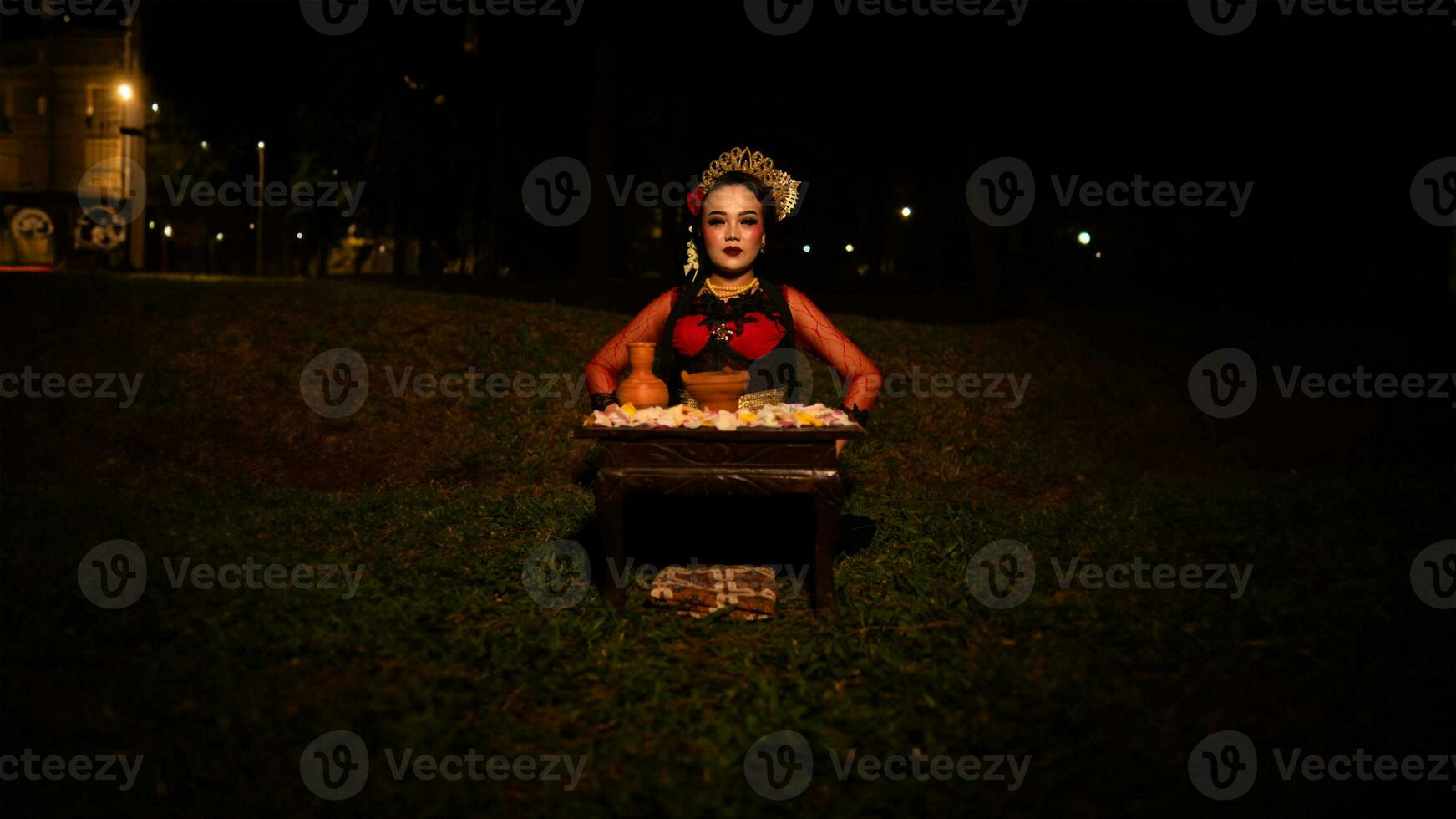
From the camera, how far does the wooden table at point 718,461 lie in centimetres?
560

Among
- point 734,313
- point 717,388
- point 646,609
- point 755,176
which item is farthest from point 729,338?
point 646,609

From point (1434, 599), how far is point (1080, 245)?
2993 cm

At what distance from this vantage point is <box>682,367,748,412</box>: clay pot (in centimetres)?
602

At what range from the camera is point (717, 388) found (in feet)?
19.8

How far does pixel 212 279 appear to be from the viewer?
1620 centimetres

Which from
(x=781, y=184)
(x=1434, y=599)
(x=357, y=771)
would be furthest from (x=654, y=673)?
(x=1434, y=599)

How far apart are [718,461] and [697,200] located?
1.79 m

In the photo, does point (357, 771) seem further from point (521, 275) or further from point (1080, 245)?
point (521, 275)

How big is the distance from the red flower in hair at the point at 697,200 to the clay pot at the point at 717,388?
1105mm

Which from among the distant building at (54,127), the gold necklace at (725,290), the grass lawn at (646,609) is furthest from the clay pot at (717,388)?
the distant building at (54,127)

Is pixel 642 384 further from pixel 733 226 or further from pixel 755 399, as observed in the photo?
pixel 733 226

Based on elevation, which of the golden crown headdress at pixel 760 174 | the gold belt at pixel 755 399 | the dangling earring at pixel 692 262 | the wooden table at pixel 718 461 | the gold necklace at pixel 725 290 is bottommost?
the wooden table at pixel 718 461

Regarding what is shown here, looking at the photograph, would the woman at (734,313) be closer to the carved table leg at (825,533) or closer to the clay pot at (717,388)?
the clay pot at (717,388)

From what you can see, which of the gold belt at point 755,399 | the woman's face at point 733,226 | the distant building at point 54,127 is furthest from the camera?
the distant building at point 54,127
